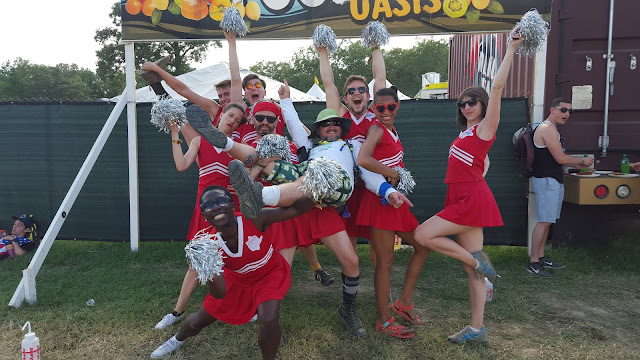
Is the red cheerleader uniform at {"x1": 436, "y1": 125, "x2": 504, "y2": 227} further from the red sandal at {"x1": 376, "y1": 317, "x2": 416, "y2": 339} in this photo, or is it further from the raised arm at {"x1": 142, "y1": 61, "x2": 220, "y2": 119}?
the raised arm at {"x1": 142, "y1": 61, "x2": 220, "y2": 119}

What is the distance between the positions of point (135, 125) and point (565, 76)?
501cm

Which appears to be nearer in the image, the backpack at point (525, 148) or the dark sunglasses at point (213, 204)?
the dark sunglasses at point (213, 204)

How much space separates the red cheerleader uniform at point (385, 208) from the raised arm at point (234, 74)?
3.63 feet

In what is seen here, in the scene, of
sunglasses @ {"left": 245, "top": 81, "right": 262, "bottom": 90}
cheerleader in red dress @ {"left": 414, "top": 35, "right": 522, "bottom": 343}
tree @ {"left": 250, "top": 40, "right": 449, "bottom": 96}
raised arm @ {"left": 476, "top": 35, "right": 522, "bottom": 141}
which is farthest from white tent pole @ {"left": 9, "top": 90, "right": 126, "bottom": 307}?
A: tree @ {"left": 250, "top": 40, "right": 449, "bottom": 96}

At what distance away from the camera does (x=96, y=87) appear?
160ft

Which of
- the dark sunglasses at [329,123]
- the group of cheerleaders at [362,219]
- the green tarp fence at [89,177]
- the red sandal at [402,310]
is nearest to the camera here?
the group of cheerleaders at [362,219]

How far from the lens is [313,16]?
4938mm

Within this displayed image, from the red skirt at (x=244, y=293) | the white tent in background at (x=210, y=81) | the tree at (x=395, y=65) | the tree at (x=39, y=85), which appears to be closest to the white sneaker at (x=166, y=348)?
the red skirt at (x=244, y=293)

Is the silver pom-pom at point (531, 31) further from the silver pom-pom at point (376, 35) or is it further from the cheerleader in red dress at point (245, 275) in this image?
the cheerleader in red dress at point (245, 275)

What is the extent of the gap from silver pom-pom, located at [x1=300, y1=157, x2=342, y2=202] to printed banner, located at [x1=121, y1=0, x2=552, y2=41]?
2898 mm

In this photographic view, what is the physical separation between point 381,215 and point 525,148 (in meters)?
2.50

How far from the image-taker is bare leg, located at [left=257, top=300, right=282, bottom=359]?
2.41m

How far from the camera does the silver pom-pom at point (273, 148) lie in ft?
8.51

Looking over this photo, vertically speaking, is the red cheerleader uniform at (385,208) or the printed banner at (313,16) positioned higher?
the printed banner at (313,16)
